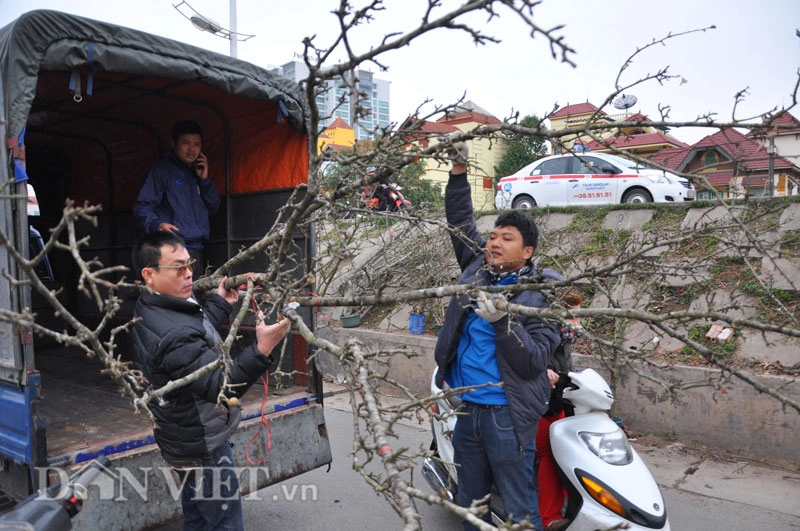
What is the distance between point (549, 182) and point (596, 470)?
1126cm

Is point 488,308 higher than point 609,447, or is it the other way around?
point 488,308

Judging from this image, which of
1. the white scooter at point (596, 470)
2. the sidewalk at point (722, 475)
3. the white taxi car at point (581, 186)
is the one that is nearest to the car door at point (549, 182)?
the white taxi car at point (581, 186)

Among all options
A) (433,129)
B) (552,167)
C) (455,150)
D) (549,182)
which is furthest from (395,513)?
(552,167)

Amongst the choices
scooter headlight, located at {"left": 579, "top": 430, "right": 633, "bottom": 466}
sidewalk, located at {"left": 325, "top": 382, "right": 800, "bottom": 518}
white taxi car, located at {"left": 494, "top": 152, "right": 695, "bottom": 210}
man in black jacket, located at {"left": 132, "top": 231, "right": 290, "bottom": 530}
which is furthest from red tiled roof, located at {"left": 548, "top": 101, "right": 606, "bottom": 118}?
white taxi car, located at {"left": 494, "top": 152, "right": 695, "bottom": 210}

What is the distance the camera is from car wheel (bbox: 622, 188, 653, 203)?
40.2 ft

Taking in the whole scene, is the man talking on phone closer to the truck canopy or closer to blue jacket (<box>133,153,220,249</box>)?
blue jacket (<box>133,153,220,249</box>)

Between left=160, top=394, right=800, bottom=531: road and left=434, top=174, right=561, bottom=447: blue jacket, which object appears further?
left=160, top=394, right=800, bottom=531: road

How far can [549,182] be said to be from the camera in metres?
A: 13.5

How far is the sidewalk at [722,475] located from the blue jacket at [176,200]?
4.21m

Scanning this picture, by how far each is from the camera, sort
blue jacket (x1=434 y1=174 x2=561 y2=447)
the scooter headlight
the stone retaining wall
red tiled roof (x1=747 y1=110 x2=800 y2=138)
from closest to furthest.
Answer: red tiled roof (x1=747 y1=110 x2=800 y2=138), blue jacket (x1=434 y1=174 x2=561 y2=447), the scooter headlight, the stone retaining wall

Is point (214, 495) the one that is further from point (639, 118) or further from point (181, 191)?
point (181, 191)

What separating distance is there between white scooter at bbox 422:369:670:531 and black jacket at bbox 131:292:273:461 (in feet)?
3.26

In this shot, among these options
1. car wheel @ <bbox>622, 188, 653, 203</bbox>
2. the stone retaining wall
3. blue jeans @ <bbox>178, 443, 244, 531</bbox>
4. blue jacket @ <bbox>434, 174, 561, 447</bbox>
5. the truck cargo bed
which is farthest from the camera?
car wheel @ <bbox>622, 188, 653, 203</bbox>

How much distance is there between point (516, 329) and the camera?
260cm
